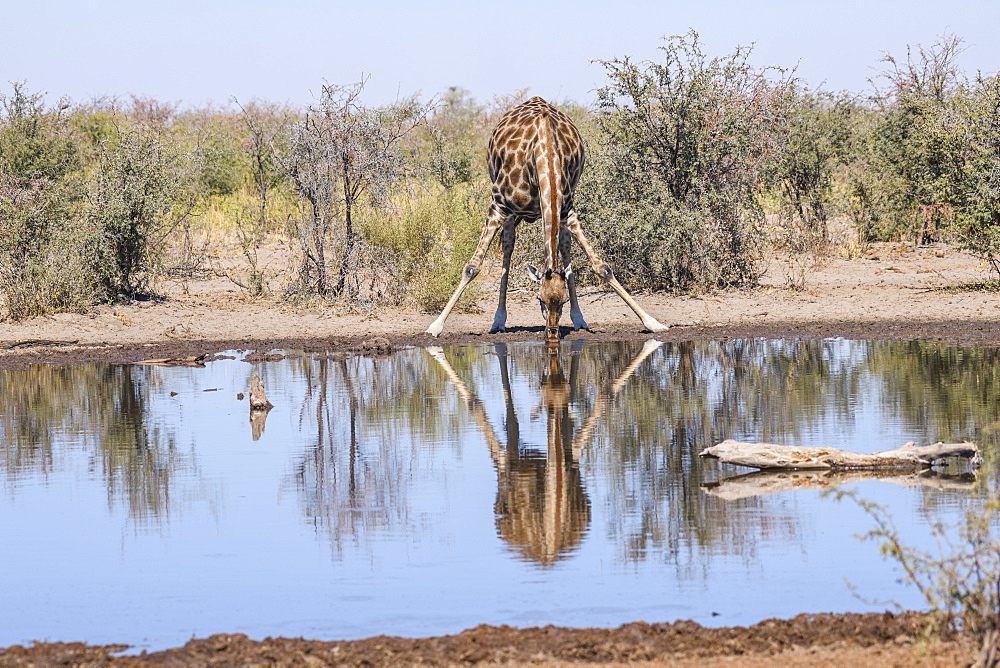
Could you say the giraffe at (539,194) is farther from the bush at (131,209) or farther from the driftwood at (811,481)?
the driftwood at (811,481)

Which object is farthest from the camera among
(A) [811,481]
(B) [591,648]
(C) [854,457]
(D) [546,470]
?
(D) [546,470]

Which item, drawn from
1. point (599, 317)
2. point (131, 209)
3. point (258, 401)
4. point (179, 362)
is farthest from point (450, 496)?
point (131, 209)

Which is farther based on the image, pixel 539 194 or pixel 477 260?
pixel 477 260

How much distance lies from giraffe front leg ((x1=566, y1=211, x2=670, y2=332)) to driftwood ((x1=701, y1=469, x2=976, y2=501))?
8250 millimetres

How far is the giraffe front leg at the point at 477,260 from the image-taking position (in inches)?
713

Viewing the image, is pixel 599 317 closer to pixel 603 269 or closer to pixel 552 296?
pixel 603 269

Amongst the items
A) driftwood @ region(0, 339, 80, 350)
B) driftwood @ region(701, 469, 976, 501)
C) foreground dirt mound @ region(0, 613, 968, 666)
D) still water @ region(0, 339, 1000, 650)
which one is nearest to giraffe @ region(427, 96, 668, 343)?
still water @ region(0, 339, 1000, 650)

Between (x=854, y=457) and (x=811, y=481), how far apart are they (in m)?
0.48

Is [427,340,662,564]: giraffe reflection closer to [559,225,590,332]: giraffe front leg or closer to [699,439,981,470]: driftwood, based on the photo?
[699,439,981,470]: driftwood

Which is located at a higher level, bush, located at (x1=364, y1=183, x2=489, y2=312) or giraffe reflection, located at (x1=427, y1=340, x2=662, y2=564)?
bush, located at (x1=364, y1=183, x2=489, y2=312)

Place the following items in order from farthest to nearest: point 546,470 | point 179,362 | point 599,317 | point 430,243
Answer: point 430,243, point 599,317, point 179,362, point 546,470

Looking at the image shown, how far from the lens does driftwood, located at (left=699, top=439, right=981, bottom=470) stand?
9.55 m

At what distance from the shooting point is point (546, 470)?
32.7 feet

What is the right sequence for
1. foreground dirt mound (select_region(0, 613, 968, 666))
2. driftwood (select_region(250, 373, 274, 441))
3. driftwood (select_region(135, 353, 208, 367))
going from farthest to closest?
driftwood (select_region(135, 353, 208, 367))
driftwood (select_region(250, 373, 274, 441))
foreground dirt mound (select_region(0, 613, 968, 666))
